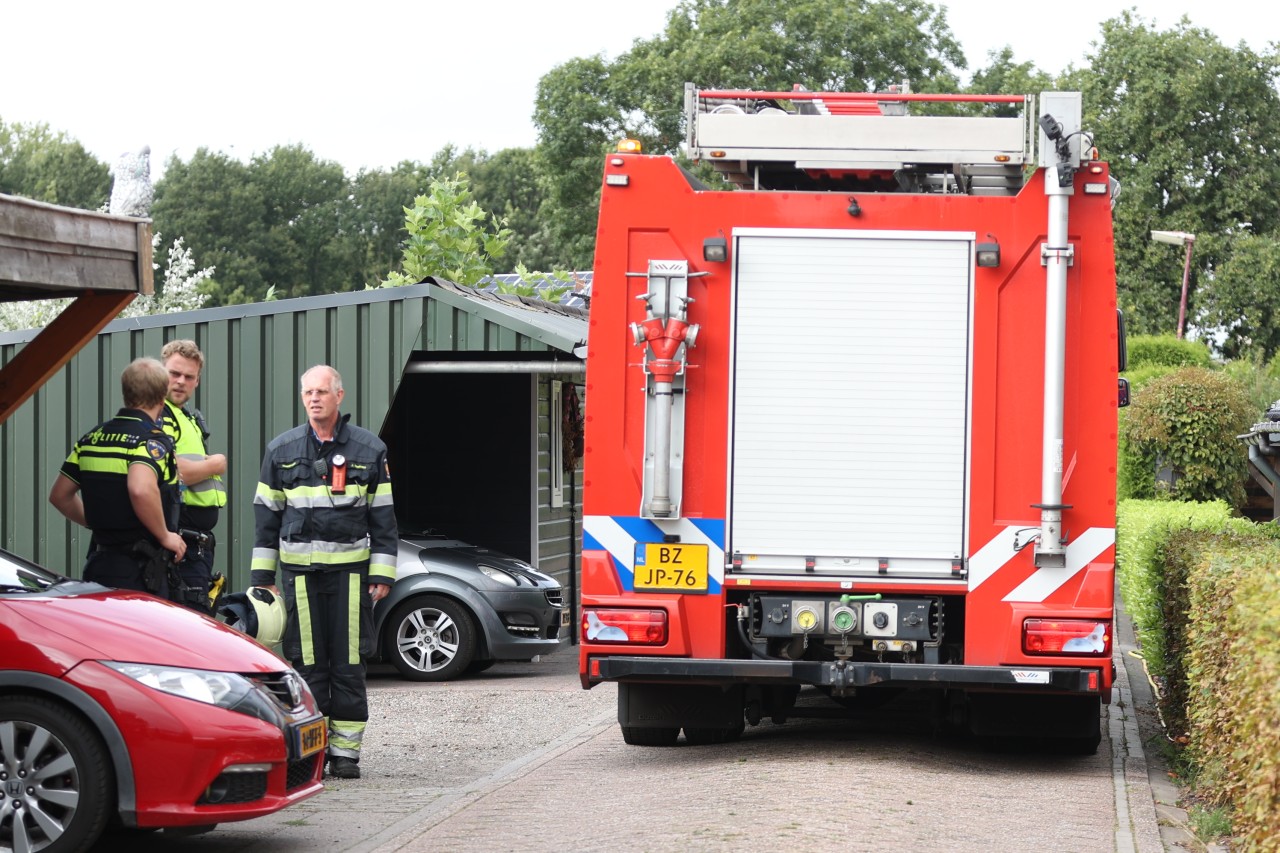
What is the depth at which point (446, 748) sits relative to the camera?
1027 centimetres

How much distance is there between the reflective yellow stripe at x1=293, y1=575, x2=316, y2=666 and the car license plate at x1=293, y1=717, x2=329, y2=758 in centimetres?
127

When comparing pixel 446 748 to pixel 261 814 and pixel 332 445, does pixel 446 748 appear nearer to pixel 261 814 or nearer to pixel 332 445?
pixel 332 445

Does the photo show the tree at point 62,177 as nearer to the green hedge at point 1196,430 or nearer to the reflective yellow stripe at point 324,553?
the green hedge at point 1196,430

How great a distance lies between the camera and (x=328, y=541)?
8.55m

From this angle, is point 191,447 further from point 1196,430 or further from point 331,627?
point 1196,430

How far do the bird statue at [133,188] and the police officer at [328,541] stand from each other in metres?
1.20

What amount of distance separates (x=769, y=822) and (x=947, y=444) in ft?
7.77

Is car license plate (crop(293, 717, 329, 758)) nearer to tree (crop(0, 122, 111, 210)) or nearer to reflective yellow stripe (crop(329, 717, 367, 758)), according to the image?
reflective yellow stripe (crop(329, 717, 367, 758))

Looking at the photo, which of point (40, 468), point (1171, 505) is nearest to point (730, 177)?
point (40, 468)

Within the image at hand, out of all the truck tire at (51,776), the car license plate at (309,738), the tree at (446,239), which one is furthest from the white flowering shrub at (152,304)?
the truck tire at (51,776)

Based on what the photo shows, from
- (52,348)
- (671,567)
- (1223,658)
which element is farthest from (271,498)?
(1223,658)

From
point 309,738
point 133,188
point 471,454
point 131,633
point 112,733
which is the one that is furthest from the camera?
point 471,454

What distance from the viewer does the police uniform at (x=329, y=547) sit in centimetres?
855

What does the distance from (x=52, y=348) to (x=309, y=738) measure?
2548mm
